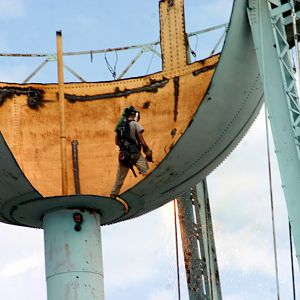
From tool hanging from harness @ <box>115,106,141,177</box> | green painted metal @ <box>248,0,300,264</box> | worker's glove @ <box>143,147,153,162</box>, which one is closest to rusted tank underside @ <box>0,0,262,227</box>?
worker's glove @ <box>143,147,153,162</box>

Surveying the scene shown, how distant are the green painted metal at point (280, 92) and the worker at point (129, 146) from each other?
526cm

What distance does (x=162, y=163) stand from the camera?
871 inches

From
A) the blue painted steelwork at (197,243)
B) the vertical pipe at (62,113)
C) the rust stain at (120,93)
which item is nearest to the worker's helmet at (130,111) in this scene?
the rust stain at (120,93)

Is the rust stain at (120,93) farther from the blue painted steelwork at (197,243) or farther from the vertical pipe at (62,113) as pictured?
the blue painted steelwork at (197,243)

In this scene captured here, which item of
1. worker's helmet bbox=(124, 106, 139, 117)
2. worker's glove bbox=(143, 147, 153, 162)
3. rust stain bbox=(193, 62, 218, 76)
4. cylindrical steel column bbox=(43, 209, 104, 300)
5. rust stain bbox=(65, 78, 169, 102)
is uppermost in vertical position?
rust stain bbox=(65, 78, 169, 102)

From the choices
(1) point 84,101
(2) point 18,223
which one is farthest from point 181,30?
(2) point 18,223

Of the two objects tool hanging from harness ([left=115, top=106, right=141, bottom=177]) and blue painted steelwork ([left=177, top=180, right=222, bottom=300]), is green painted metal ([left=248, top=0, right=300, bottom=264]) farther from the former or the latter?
blue painted steelwork ([left=177, top=180, right=222, bottom=300])

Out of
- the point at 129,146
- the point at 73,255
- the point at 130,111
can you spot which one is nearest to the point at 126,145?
the point at 129,146

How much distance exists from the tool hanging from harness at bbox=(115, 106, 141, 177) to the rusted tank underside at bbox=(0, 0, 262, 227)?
0.87 feet

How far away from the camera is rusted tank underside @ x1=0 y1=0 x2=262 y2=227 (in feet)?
70.8

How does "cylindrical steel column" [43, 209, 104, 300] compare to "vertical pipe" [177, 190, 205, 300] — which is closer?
"cylindrical steel column" [43, 209, 104, 300]

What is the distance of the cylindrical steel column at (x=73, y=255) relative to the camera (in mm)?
21516

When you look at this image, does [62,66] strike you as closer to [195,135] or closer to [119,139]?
[119,139]

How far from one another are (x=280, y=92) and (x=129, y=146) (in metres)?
6.04
